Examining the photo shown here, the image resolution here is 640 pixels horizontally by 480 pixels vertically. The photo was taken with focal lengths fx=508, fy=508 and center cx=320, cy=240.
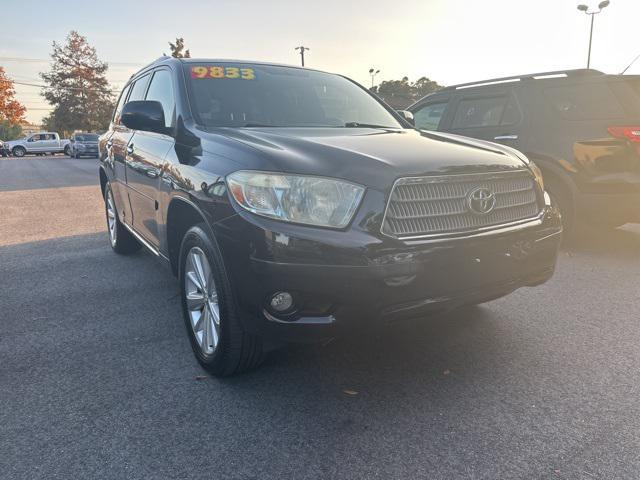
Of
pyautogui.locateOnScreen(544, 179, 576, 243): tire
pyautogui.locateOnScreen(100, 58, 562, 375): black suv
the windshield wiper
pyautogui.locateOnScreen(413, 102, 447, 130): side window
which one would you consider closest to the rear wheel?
pyautogui.locateOnScreen(413, 102, 447, 130): side window

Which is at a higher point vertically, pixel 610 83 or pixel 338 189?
pixel 610 83

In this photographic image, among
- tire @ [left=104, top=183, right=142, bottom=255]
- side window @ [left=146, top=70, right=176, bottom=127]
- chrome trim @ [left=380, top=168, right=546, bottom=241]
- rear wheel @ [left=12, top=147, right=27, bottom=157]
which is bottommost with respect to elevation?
rear wheel @ [left=12, top=147, right=27, bottom=157]

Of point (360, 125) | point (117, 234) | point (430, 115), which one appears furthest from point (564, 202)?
point (117, 234)

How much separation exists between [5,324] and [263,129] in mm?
2350

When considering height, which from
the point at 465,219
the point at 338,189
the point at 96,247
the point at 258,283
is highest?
the point at 338,189

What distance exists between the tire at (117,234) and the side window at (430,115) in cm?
400

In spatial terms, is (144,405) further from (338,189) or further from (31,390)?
(338,189)

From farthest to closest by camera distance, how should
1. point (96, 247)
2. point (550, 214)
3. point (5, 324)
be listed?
point (96, 247) → point (5, 324) → point (550, 214)

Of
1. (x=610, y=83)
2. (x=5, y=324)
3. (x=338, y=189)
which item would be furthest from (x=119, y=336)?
(x=610, y=83)

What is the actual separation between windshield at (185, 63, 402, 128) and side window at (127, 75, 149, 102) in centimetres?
100

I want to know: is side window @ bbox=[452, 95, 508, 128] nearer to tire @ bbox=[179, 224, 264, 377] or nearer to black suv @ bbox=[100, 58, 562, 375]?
black suv @ bbox=[100, 58, 562, 375]

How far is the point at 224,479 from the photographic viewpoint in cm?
200

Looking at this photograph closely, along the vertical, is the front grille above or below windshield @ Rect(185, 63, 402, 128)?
below

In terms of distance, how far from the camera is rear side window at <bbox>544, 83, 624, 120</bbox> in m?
5.02
